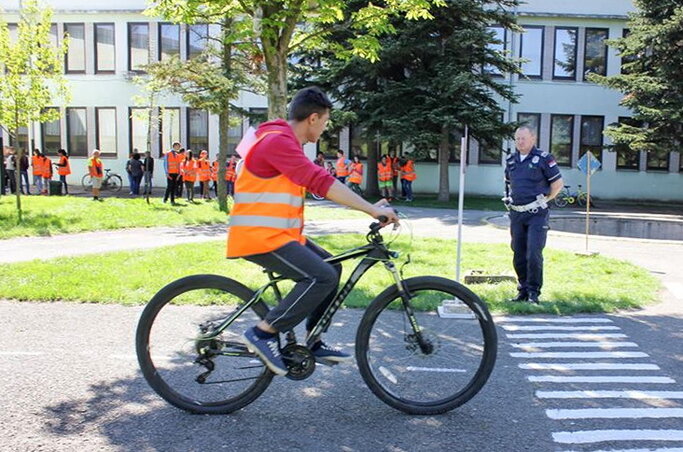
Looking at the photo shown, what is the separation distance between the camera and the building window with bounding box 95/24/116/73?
33094 millimetres

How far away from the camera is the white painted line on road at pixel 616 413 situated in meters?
4.18

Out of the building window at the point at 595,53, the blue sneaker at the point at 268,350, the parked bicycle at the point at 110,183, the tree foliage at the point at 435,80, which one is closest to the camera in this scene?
the blue sneaker at the point at 268,350

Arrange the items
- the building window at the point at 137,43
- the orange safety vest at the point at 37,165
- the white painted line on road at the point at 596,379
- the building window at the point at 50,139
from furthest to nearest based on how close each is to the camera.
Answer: the building window at the point at 50,139
the building window at the point at 137,43
the orange safety vest at the point at 37,165
the white painted line on road at the point at 596,379

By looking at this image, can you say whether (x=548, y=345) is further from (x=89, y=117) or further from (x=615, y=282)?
(x=89, y=117)

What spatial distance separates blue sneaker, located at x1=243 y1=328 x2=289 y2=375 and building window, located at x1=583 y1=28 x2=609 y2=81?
31317 millimetres

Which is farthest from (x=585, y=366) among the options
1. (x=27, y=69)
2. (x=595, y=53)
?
(x=595, y=53)

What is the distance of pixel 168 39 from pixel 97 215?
64.4 feet

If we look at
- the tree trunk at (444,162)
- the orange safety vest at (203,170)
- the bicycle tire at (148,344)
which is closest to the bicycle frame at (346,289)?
the bicycle tire at (148,344)

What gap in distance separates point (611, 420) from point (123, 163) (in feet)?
105

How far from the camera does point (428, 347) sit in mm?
4371

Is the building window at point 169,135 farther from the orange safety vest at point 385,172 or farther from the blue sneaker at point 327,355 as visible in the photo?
the blue sneaker at point 327,355

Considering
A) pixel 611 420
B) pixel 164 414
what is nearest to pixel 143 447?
pixel 164 414

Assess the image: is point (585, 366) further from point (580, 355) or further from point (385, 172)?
point (385, 172)

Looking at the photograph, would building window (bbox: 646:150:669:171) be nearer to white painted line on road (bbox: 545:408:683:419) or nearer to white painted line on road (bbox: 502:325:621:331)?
white painted line on road (bbox: 502:325:621:331)
